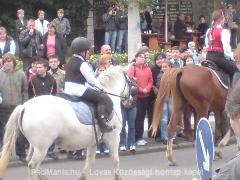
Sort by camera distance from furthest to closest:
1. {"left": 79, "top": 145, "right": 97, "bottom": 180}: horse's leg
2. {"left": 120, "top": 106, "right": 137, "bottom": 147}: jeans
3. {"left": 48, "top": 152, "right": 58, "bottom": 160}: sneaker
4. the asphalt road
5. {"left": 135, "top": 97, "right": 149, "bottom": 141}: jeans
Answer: {"left": 135, "top": 97, "right": 149, "bottom": 141}: jeans < {"left": 120, "top": 106, "right": 137, "bottom": 147}: jeans < {"left": 48, "top": 152, "right": 58, "bottom": 160}: sneaker < the asphalt road < {"left": 79, "top": 145, "right": 97, "bottom": 180}: horse's leg

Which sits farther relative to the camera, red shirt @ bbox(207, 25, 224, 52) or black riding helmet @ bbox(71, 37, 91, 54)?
red shirt @ bbox(207, 25, 224, 52)

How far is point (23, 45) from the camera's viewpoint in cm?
1812

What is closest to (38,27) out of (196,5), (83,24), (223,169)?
(83,24)

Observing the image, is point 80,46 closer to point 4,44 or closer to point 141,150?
point 141,150

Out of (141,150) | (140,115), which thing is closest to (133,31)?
(140,115)

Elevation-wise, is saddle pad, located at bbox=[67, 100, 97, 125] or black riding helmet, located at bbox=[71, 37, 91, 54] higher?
black riding helmet, located at bbox=[71, 37, 91, 54]

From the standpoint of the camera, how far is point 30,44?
18.0m

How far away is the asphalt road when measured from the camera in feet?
37.4

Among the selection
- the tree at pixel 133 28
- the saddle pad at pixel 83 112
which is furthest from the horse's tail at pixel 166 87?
the tree at pixel 133 28

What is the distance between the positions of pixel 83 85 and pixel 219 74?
4016 mm

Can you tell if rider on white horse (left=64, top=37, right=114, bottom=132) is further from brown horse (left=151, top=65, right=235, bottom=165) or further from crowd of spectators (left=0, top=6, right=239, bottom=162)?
brown horse (left=151, top=65, right=235, bottom=165)

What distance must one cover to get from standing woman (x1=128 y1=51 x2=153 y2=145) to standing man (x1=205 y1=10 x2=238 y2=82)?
1340 mm

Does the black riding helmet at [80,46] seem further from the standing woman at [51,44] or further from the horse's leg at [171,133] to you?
the standing woman at [51,44]

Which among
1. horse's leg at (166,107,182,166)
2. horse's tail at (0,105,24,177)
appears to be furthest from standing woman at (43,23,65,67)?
horse's tail at (0,105,24,177)
